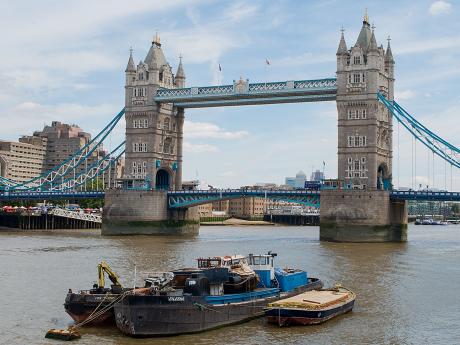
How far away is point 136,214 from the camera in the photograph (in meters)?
94.4

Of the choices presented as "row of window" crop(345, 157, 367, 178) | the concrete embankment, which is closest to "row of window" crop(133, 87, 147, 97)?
the concrete embankment

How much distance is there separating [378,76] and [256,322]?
60.1 meters

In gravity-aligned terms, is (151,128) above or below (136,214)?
above

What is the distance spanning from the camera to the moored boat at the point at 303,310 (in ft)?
99.7

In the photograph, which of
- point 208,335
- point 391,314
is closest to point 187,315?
point 208,335

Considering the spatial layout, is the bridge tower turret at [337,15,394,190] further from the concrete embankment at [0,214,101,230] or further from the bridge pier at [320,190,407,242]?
the concrete embankment at [0,214,101,230]

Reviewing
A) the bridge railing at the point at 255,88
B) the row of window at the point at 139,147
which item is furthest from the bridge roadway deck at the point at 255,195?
the bridge railing at the point at 255,88

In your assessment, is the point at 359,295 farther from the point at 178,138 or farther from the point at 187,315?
the point at 178,138

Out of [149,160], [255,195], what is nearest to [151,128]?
[149,160]

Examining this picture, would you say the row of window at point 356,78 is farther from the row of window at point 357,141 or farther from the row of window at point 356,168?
the row of window at point 356,168

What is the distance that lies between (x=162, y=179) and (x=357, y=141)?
3200 centimetres

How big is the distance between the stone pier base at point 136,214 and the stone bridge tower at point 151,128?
4.44 meters

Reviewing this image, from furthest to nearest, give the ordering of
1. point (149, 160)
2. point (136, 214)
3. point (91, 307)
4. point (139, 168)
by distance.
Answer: point (139, 168) < point (149, 160) < point (136, 214) < point (91, 307)

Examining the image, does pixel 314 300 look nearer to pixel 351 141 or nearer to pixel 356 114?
pixel 351 141
